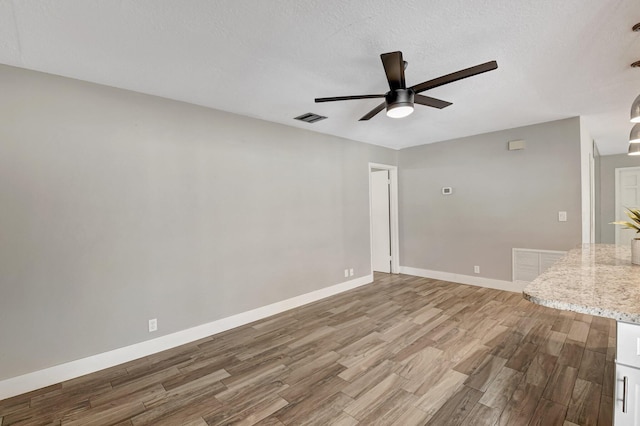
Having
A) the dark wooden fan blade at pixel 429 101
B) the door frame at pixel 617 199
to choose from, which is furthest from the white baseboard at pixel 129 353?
the door frame at pixel 617 199

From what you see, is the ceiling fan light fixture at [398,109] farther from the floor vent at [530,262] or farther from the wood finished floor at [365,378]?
the floor vent at [530,262]

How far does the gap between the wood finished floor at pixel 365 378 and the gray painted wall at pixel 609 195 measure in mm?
4785

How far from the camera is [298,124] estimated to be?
13.3 ft

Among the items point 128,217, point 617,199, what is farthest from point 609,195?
point 128,217

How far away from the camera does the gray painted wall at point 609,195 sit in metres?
6.55

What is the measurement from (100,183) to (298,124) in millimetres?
2435

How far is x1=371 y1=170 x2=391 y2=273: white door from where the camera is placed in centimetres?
600

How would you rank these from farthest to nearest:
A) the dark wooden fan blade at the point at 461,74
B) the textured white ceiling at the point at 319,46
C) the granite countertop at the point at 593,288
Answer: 1. the dark wooden fan blade at the point at 461,74
2. the textured white ceiling at the point at 319,46
3. the granite countertop at the point at 593,288

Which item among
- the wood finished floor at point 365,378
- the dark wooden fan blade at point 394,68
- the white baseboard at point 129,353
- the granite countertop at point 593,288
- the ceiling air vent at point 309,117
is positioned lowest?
the wood finished floor at point 365,378

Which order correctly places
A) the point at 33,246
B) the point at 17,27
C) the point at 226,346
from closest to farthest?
1. the point at 17,27
2. the point at 33,246
3. the point at 226,346

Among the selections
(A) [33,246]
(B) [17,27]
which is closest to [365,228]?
(A) [33,246]

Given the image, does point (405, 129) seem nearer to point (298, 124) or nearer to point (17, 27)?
point (298, 124)

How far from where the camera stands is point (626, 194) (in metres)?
6.41

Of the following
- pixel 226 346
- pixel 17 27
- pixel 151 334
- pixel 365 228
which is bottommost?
pixel 226 346
